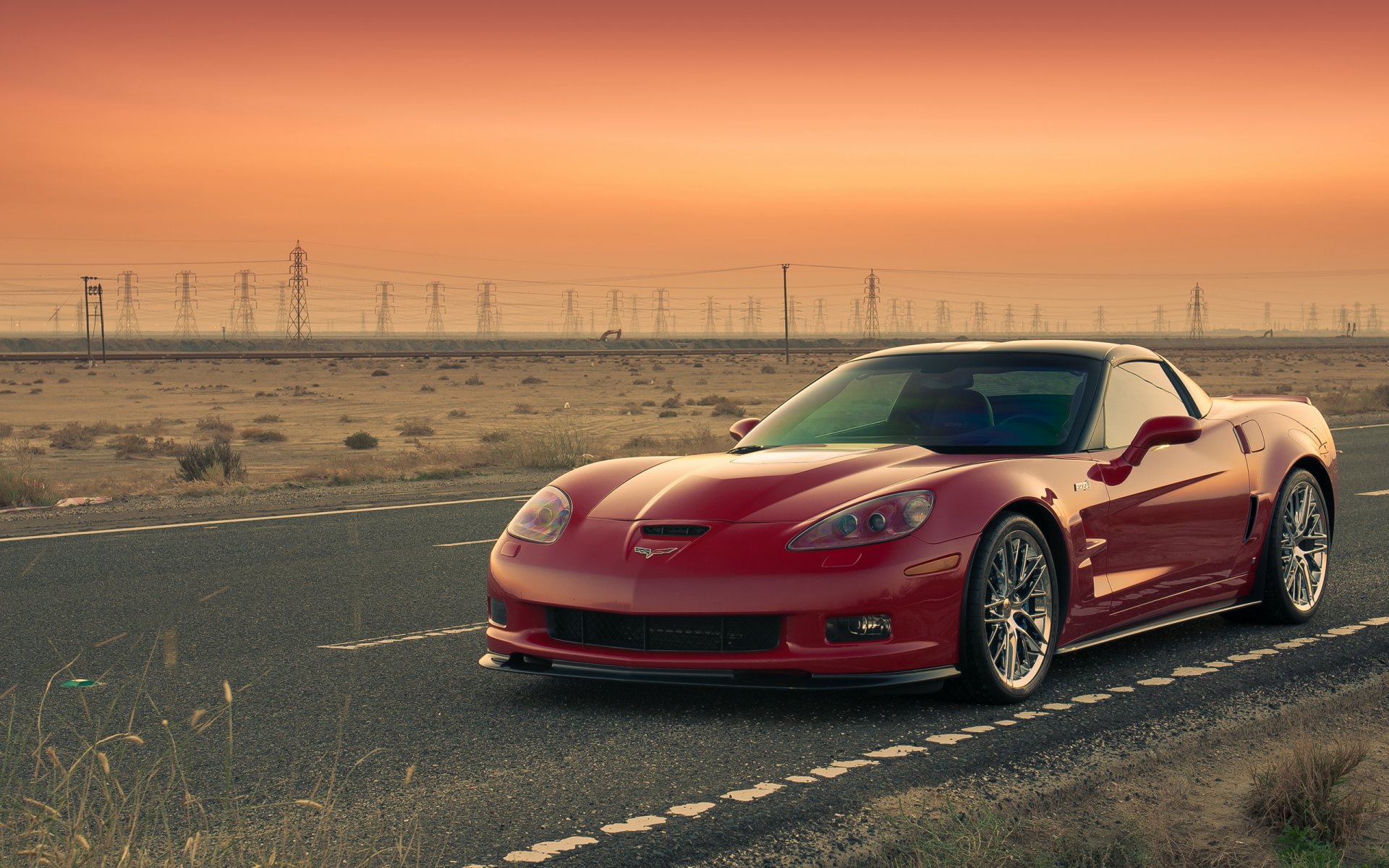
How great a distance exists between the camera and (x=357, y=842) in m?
4.04

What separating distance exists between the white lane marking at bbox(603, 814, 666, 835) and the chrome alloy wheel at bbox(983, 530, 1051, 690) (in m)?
1.78

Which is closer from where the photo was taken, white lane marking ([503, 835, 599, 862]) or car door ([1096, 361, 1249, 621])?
white lane marking ([503, 835, 599, 862])

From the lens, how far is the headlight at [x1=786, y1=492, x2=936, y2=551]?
17.6ft

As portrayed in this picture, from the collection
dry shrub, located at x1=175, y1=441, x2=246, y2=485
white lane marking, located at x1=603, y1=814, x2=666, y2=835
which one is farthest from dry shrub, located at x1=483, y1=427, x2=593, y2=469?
white lane marking, located at x1=603, y1=814, x2=666, y2=835

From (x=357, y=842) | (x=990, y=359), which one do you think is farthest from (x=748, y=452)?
(x=357, y=842)

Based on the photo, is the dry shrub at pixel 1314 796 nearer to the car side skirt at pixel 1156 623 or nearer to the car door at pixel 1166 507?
the car side skirt at pixel 1156 623

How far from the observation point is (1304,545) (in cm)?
762

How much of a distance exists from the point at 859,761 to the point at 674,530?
1.17 m

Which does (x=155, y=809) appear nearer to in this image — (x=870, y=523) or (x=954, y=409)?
(x=870, y=523)

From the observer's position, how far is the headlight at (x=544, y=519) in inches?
232

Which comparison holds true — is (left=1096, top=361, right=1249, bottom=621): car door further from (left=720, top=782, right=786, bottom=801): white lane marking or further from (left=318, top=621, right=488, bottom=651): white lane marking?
(left=318, top=621, right=488, bottom=651): white lane marking

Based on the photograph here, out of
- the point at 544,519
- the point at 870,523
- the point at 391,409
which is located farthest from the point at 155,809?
the point at 391,409

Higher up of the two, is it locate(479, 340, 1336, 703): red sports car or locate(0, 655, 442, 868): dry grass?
locate(479, 340, 1336, 703): red sports car

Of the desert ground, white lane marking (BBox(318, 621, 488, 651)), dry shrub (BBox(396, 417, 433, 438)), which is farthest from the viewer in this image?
dry shrub (BBox(396, 417, 433, 438))
